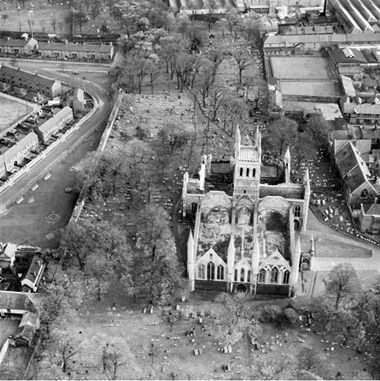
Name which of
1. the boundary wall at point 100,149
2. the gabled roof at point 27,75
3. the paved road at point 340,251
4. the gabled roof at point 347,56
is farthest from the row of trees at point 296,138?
the gabled roof at point 27,75

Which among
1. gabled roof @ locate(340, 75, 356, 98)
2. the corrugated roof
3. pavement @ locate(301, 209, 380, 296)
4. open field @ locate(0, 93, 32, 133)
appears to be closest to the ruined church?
pavement @ locate(301, 209, 380, 296)

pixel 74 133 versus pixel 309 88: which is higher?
pixel 309 88

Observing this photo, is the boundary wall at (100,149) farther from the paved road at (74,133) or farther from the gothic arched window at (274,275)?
the gothic arched window at (274,275)

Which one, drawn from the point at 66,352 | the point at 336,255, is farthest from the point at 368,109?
the point at 66,352

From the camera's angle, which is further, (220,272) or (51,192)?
(51,192)

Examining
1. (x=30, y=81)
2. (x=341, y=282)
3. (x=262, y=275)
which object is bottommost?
(x=262, y=275)

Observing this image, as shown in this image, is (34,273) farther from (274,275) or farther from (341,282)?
(341,282)

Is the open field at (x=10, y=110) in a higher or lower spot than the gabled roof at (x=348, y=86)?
lower
